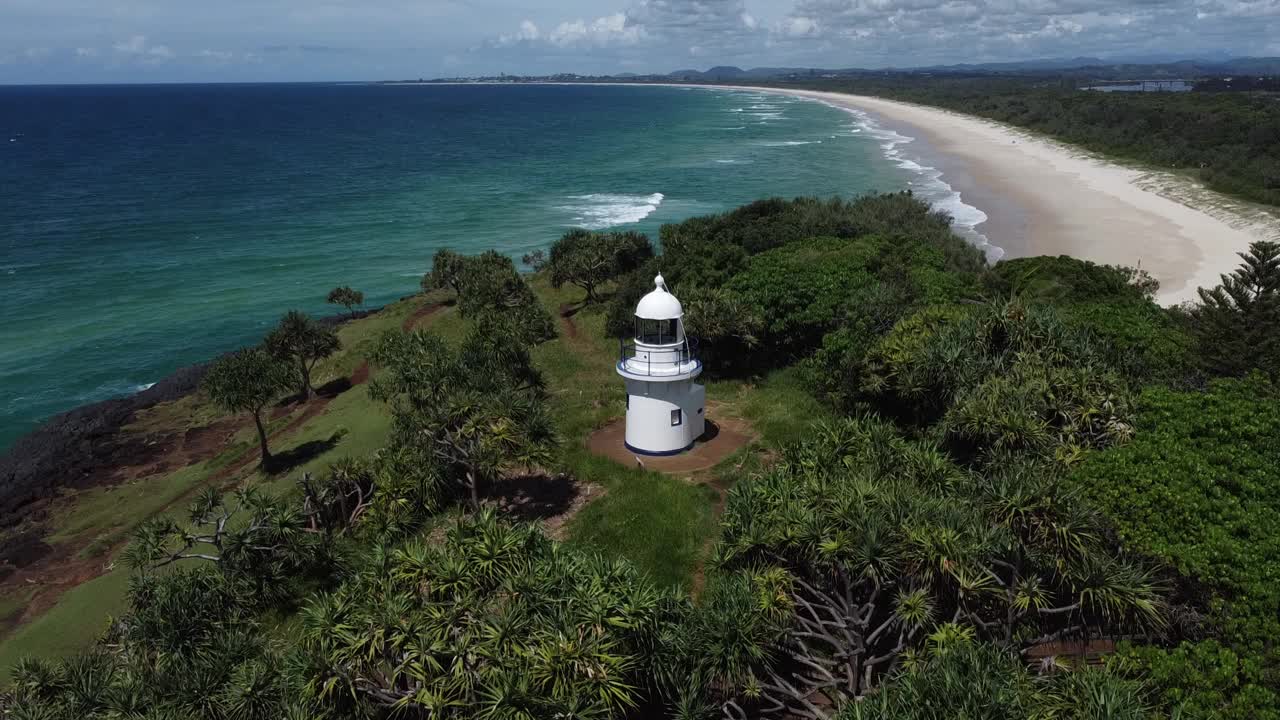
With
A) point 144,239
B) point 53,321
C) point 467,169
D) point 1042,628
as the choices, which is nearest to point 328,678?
point 1042,628

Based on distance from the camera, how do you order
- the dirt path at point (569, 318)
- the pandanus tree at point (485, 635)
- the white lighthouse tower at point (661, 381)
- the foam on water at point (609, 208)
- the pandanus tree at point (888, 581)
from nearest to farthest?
the pandanus tree at point (485, 635) → the pandanus tree at point (888, 581) → the white lighthouse tower at point (661, 381) → the dirt path at point (569, 318) → the foam on water at point (609, 208)

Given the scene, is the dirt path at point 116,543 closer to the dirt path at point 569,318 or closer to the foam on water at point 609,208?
the dirt path at point 569,318

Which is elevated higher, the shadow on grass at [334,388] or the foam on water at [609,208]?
the foam on water at [609,208]

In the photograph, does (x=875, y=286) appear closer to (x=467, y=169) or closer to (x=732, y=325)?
(x=732, y=325)

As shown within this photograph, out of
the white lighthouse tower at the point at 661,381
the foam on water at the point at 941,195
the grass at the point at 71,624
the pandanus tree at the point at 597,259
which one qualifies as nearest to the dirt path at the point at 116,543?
the grass at the point at 71,624

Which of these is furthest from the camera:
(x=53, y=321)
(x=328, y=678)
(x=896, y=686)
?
(x=53, y=321)

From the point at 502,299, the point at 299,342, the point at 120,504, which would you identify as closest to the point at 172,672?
the point at 120,504
